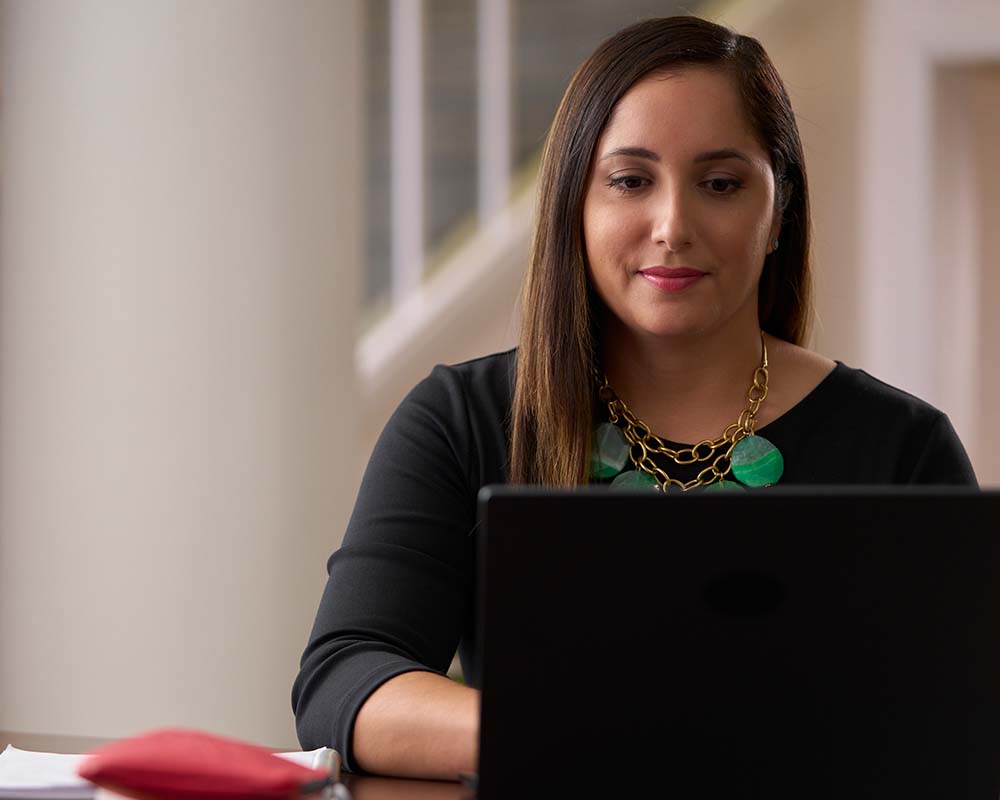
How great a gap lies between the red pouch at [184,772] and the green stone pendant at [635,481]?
723 mm

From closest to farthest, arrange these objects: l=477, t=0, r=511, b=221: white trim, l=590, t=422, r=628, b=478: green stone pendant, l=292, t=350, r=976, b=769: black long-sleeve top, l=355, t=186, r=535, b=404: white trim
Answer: l=292, t=350, r=976, b=769: black long-sleeve top < l=590, t=422, r=628, b=478: green stone pendant < l=355, t=186, r=535, b=404: white trim < l=477, t=0, r=511, b=221: white trim

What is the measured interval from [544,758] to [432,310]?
12.2 feet

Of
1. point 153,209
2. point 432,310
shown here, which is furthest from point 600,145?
point 432,310

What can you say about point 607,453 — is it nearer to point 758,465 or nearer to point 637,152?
point 758,465

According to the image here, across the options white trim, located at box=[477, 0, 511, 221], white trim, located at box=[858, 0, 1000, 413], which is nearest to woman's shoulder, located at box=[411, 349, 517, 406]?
white trim, located at box=[858, 0, 1000, 413]

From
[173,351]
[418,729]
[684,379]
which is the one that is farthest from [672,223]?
[173,351]

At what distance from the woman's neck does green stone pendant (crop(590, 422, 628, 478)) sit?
0.16 ft

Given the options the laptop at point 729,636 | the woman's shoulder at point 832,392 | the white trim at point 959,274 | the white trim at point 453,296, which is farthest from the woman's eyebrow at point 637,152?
the white trim at point 453,296

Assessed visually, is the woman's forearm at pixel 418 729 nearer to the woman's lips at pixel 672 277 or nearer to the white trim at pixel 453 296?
the woman's lips at pixel 672 277

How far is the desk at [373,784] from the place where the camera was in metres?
1.05

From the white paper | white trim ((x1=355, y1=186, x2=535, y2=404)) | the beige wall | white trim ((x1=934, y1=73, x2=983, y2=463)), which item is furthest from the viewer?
white trim ((x1=355, y1=186, x2=535, y2=404))

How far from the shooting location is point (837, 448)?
1.56 meters

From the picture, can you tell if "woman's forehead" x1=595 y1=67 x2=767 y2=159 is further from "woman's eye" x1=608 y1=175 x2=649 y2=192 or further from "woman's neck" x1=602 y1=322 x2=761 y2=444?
"woman's neck" x1=602 y1=322 x2=761 y2=444

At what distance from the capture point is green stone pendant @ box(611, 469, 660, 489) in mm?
1517
